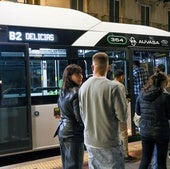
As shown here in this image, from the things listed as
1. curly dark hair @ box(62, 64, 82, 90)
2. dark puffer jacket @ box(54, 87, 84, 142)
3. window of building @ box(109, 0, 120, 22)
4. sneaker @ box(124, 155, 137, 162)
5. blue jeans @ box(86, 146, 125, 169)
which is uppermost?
window of building @ box(109, 0, 120, 22)

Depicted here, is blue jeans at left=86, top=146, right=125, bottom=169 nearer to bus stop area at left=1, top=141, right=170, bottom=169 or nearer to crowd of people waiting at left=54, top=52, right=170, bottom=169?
crowd of people waiting at left=54, top=52, right=170, bottom=169

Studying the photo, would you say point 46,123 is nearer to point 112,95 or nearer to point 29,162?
point 29,162

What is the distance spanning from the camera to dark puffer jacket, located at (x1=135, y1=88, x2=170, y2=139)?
4.18 m

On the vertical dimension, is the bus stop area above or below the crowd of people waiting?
below

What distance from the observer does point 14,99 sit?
6.29 metres

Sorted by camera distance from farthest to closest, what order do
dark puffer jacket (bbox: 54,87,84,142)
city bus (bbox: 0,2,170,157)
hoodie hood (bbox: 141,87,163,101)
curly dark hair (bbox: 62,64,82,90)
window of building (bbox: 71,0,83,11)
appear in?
window of building (bbox: 71,0,83,11) < city bus (bbox: 0,2,170,157) < hoodie hood (bbox: 141,87,163,101) < curly dark hair (bbox: 62,64,82,90) < dark puffer jacket (bbox: 54,87,84,142)

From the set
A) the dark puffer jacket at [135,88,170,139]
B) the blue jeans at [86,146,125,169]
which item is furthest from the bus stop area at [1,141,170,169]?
the blue jeans at [86,146,125,169]

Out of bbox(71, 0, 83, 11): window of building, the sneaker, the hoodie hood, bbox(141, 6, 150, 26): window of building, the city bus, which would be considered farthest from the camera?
bbox(141, 6, 150, 26): window of building

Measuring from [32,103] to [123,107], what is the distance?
355 centimetres

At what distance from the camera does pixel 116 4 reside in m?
23.9

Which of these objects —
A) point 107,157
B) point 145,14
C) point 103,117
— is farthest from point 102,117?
point 145,14

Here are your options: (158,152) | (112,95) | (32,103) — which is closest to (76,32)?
(32,103)

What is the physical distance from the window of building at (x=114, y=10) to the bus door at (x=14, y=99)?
58.2ft

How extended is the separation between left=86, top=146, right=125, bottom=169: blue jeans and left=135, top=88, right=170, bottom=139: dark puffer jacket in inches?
42.7
